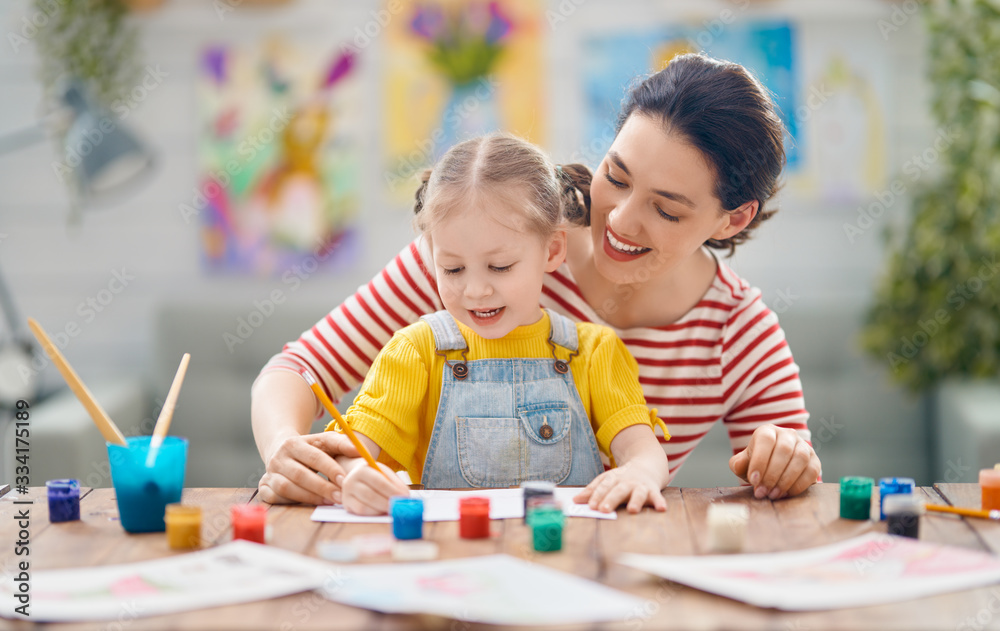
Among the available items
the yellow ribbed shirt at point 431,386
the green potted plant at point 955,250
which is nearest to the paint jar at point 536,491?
the yellow ribbed shirt at point 431,386

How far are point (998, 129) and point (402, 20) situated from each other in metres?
1.77

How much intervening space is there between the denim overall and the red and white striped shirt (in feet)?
0.85

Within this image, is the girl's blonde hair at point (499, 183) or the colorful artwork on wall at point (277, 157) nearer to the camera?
the girl's blonde hair at point (499, 183)

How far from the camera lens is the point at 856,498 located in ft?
3.37

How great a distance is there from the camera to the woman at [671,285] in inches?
53.7

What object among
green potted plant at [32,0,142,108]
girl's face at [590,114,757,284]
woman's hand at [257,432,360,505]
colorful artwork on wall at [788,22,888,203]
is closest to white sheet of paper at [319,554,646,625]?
woman's hand at [257,432,360,505]

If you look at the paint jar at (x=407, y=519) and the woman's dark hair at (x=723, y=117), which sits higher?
the woman's dark hair at (x=723, y=117)

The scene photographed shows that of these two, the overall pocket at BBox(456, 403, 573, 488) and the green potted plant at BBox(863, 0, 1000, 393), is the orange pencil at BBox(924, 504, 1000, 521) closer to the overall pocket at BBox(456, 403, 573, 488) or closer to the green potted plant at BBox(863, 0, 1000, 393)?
the overall pocket at BBox(456, 403, 573, 488)

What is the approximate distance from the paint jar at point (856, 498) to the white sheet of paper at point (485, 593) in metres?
0.38

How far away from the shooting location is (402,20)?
115 inches

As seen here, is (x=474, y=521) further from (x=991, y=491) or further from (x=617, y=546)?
(x=991, y=491)

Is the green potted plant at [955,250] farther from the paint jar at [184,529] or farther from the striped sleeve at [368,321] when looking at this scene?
the paint jar at [184,529]

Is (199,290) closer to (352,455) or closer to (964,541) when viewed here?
(352,455)

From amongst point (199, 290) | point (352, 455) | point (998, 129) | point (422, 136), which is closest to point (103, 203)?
point (199, 290)
